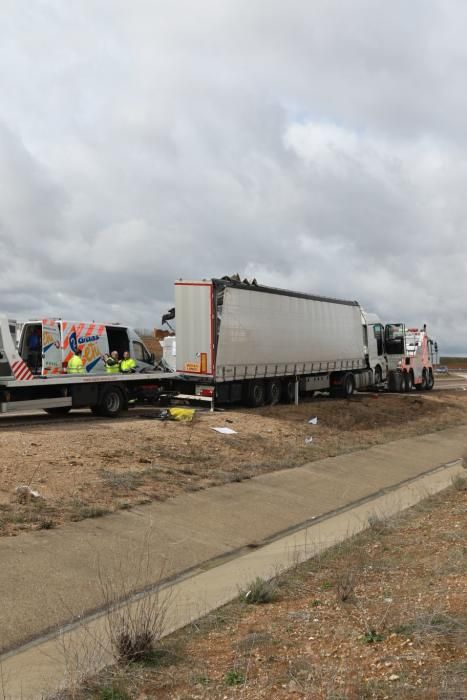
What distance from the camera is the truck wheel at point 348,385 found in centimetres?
3006

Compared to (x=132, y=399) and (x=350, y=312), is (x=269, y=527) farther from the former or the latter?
(x=350, y=312)

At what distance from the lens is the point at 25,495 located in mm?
9773

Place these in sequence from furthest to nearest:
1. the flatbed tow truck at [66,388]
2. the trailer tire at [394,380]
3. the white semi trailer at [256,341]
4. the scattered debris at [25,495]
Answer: the trailer tire at [394,380] → the white semi trailer at [256,341] → the flatbed tow truck at [66,388] → the scattered debris at [25,495]

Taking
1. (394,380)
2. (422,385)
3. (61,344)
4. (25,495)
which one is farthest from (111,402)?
(422,385)

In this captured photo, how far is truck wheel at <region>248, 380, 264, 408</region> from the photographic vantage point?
74.7ft

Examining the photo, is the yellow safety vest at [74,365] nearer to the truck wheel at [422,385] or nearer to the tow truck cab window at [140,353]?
the tow truck cab window at [140,353]

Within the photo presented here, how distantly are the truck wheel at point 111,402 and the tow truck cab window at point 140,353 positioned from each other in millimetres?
2642

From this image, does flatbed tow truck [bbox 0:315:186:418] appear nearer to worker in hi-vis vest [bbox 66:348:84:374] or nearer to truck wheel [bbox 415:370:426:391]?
worker in hi-vis vest [bbox 66:348:84:374]

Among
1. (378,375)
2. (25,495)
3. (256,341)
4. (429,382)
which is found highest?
(256,341)

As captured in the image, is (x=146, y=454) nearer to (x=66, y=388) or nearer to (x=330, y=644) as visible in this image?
(x=66, y=388)

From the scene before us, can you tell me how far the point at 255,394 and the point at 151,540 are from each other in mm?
13805

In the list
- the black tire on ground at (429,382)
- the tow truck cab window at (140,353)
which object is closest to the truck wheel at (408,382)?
the black tire on ground at (429,382)

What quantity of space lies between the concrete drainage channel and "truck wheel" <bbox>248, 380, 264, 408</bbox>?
870 cm

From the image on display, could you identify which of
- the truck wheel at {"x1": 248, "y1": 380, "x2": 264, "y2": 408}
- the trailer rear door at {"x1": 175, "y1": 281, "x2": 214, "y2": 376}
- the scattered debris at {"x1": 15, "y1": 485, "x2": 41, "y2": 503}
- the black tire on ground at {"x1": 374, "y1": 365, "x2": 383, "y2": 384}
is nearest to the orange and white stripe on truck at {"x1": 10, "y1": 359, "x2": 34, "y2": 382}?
the trailer rear door at {"x1": 175, "y1": 281, "x2": 214, "y2": 376}
